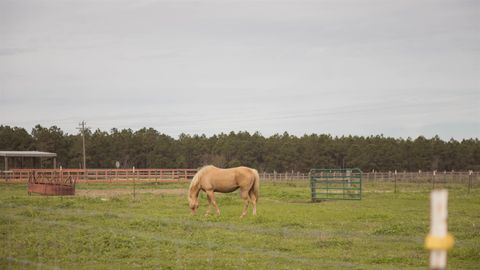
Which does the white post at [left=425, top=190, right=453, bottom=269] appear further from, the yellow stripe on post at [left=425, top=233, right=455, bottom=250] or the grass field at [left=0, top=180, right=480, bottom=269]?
the grass field at [left=0, top=180, right=480, bottom=269]

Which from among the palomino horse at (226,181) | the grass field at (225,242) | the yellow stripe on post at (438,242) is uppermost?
the yellow stripe on post at (438,242)

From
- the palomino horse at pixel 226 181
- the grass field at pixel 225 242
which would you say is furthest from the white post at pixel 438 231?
the palomino horse at pixel 226 181

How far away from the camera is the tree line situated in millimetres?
107250

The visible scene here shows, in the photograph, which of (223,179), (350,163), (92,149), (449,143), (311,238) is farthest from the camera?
(449,143)

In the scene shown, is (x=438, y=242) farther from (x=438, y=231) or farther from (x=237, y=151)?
(x=237, y=151)

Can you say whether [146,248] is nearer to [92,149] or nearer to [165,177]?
[165,177]

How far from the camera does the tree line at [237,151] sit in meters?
107

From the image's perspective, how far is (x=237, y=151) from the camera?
4542 inches

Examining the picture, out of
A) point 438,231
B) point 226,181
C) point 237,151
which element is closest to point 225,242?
point 226,181

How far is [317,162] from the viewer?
113500 mm

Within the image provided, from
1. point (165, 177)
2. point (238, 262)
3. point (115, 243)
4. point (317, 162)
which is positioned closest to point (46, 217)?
point (115, 243)

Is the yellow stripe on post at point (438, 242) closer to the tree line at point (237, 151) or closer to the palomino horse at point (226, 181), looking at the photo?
the palomino horse at point (226, 181)

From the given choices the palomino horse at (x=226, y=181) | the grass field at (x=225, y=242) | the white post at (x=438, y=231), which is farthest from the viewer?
the palomino horse at (x=226, y=181)

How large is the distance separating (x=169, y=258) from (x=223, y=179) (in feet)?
33.6
